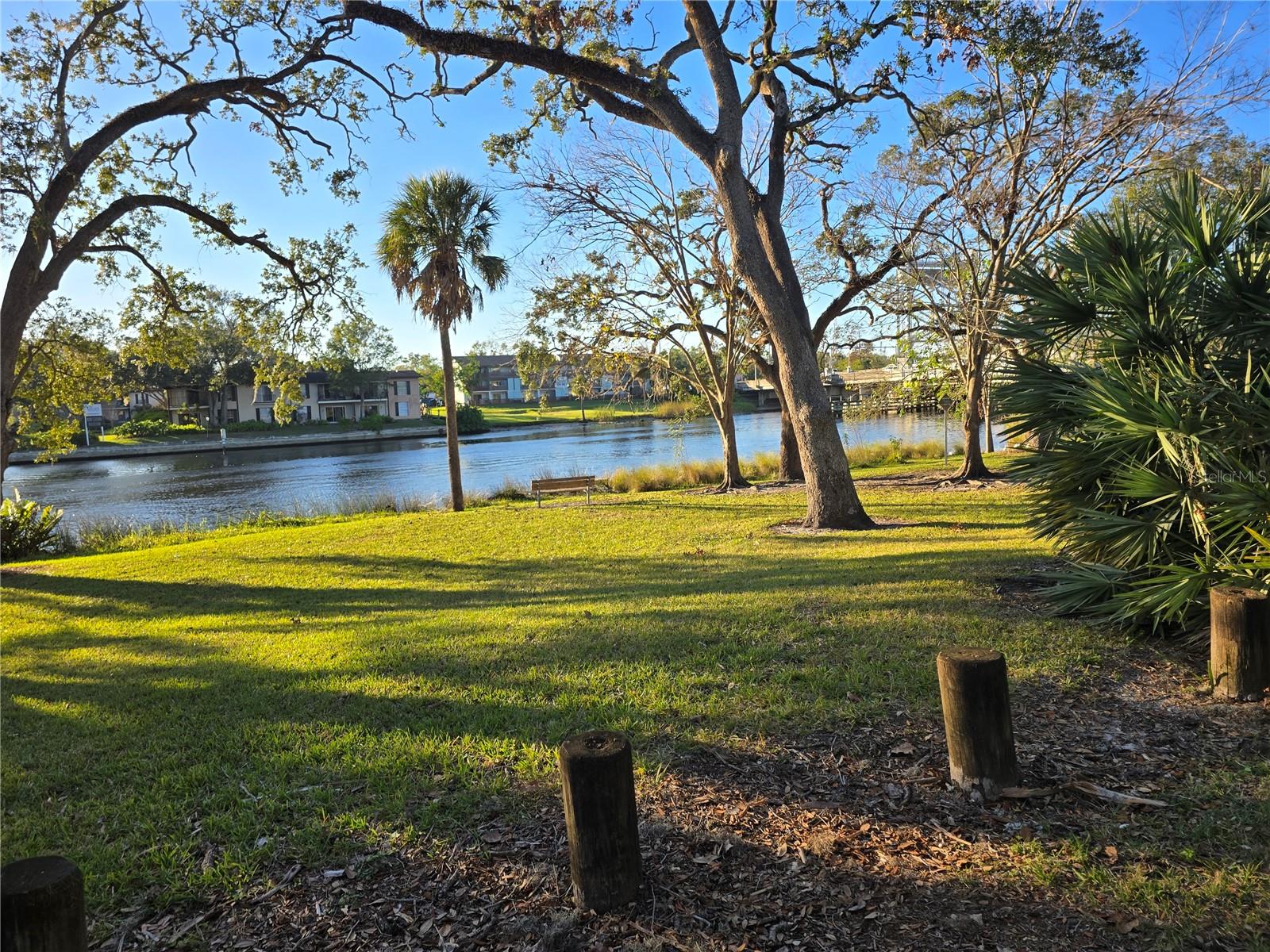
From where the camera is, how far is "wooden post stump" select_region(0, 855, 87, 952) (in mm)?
2078

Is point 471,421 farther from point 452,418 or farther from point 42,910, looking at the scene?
point 42,910

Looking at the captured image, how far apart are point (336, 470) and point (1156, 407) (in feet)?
132

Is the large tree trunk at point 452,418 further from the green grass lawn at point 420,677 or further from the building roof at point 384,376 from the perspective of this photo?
the building roof at point 384,376

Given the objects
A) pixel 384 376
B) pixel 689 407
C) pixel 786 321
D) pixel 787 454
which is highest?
pixel 384 376

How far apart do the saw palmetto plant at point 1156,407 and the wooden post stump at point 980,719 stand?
7.07 feet

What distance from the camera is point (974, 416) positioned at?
15.8 m

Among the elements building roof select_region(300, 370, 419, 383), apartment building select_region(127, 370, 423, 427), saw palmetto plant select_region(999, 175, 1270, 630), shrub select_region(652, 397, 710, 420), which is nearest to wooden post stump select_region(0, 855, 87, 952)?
saw palmetto plant select_region(999, 175, 1270, 630)


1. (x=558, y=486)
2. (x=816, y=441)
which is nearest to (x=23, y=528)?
(x=558, y=486)

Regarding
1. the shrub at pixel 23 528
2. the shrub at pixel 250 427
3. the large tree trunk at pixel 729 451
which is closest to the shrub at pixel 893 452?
the large tree trunk at pixel 729 451

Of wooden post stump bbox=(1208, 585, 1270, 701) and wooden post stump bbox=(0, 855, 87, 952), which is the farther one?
wooden post stump bbox=(1208, 585, 1270, 701)

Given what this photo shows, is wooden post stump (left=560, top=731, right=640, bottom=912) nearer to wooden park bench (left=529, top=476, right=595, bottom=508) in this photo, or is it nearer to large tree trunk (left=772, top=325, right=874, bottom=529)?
large tree trunk (left=772, top=325, right=874, bottom=529)

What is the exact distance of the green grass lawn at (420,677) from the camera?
3.50 metres

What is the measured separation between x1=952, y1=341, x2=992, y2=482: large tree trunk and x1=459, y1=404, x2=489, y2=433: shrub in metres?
61.5

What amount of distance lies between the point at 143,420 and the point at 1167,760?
83587 mm
